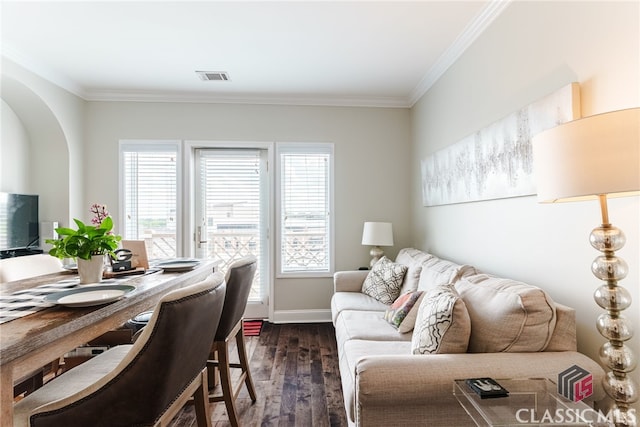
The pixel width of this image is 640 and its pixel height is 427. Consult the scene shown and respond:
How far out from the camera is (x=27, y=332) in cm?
100

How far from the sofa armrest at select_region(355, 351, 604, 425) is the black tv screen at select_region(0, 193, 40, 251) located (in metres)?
3.59

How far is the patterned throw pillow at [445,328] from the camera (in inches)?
58.7

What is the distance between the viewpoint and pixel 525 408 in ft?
3.82

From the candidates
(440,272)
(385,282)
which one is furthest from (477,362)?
(385,282)

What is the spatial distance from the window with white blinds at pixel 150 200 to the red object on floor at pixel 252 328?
1168mm

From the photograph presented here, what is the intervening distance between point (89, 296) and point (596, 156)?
6.13ft

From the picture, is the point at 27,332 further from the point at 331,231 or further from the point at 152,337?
the point at 331,231

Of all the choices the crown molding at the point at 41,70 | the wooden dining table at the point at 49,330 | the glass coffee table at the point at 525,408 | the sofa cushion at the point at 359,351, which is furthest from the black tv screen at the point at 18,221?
the glass coffee table at the point at 525,408

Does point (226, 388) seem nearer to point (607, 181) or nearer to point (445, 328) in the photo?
point (445, 328)

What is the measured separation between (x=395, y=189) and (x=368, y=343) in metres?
2.39

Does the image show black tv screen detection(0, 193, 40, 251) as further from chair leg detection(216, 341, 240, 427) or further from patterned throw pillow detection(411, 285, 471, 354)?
patterned throw pillow detection(411, 285, 471, 354)

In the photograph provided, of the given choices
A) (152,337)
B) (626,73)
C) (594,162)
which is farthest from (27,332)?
(626,73)

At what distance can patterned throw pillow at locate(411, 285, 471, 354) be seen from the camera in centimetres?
149

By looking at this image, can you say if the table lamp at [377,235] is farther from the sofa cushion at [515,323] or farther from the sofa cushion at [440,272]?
the sofa cushion at [515,323]
